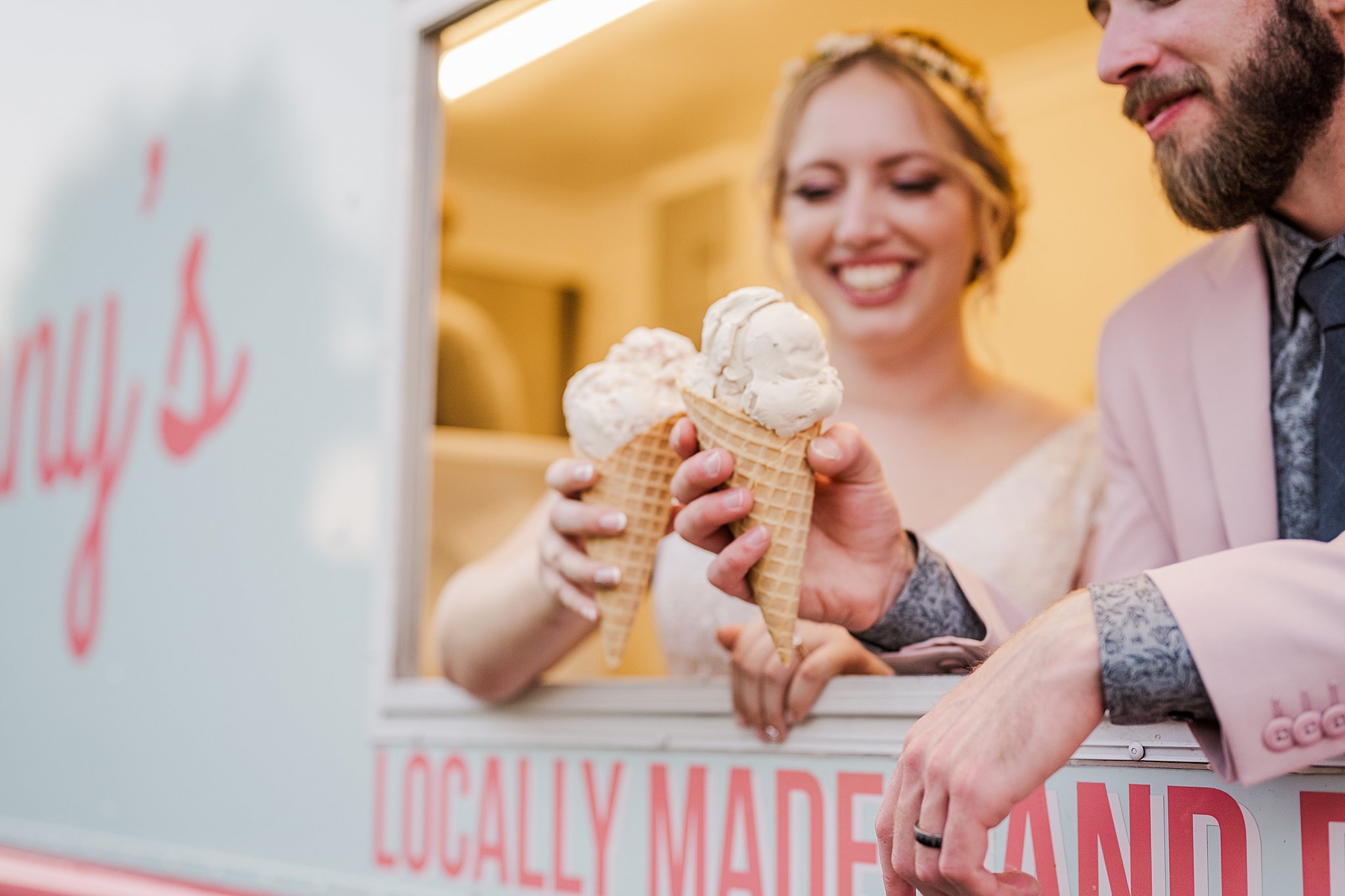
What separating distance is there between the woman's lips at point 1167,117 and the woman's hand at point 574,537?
773 millimetres

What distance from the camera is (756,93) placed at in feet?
13.9

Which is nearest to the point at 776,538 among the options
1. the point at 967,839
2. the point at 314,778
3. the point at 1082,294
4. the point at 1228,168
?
the point at 967,839

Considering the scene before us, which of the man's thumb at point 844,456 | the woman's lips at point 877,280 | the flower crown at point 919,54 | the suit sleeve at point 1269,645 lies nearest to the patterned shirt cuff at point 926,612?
the man's thumb at point 844,456

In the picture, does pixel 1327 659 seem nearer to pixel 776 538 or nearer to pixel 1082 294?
pixel 776 538

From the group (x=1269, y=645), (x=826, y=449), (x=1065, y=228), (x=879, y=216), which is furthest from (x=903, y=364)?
(x=1065, y=228)

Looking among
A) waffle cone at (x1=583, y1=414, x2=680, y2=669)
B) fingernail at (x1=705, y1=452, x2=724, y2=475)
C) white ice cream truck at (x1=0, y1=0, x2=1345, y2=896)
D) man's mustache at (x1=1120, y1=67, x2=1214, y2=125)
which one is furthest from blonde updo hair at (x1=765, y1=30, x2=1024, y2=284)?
fingernail at (x1=705, y1=452, x2=724, y2=475)

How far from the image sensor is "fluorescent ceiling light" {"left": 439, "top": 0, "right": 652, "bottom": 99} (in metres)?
2.33

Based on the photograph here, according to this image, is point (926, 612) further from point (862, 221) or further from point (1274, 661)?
point (862, 221)

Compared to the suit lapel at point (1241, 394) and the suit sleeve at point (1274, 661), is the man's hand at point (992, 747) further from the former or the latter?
the suit lapel at point (1241, 394)

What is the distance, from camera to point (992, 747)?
100cm

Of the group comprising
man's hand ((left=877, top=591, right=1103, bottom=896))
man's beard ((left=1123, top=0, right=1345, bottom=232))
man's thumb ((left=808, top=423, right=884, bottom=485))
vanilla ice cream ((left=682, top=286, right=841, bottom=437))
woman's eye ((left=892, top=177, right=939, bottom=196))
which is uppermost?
woman's eye ((left=892, top=177, right=939, bottom=196))

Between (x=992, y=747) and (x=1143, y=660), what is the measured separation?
0.14 metres

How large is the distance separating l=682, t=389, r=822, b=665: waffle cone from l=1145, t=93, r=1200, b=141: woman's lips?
0.53 meters

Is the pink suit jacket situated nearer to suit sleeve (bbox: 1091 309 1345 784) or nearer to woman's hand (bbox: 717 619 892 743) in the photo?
suit sleeve (bbox: 1091 309 1345 784)
